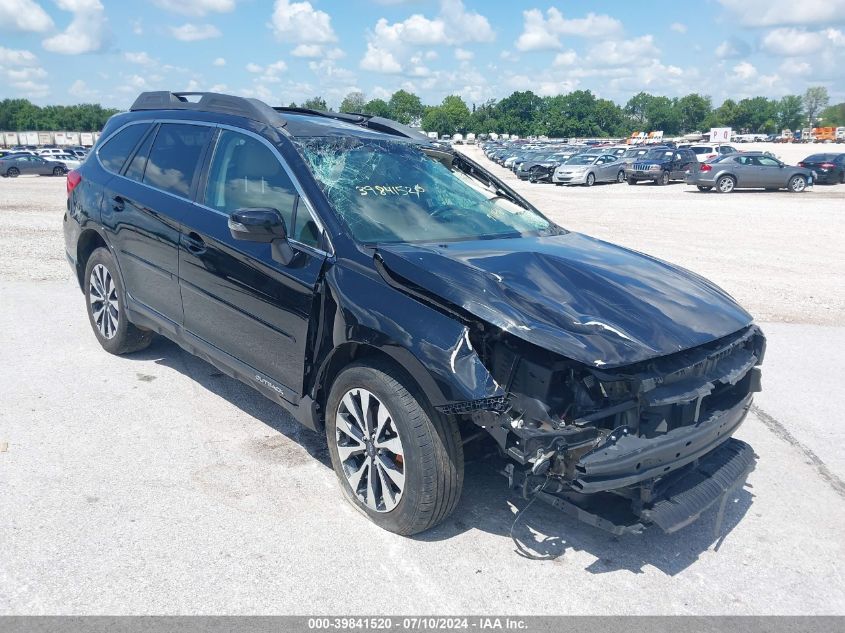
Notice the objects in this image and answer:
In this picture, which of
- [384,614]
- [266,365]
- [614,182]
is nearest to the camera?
[384,614]

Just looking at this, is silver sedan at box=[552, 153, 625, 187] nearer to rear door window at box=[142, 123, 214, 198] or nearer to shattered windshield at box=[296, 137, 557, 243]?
shattered windshield at box=[296, 137, 557, 243]

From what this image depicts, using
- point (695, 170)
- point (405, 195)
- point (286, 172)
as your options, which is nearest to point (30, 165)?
point (695, 170)

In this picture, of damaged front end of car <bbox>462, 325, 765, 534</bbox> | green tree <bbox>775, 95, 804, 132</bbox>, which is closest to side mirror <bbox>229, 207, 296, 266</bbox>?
damaged front end of car <bbox>462, 325, 765, 534</bbox>

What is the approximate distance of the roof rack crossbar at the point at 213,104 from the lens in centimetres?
428

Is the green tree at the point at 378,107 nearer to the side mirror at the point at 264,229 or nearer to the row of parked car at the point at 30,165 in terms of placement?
the row of parked car at the point at 30,165

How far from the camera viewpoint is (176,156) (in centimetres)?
484

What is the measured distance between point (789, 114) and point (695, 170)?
568 feet

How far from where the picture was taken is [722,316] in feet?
12.1

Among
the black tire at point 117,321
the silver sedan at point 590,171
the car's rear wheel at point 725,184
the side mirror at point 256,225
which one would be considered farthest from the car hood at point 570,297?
the silver sedan at point 590,171

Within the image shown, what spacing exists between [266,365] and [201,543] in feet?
3.45

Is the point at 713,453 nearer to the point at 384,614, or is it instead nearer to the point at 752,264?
the point at 384,614

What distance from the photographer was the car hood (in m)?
3.08

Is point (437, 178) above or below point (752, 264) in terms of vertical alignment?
above

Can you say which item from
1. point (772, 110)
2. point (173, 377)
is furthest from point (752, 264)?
point (772, 110)
